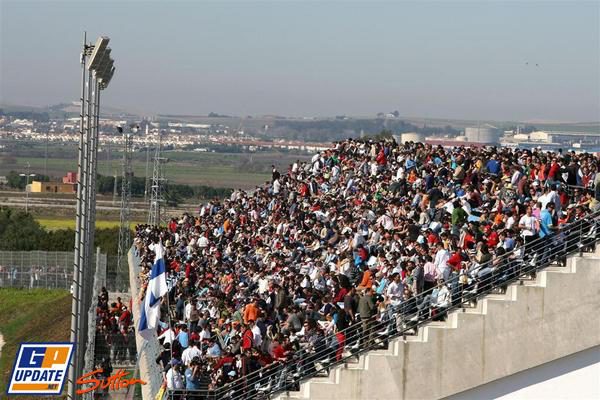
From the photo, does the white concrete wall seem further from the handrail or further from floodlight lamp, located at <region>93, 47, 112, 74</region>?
floodlight lamp, located at <region>93, 47, 112, 74</region>

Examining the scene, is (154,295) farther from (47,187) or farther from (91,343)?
(47,187)

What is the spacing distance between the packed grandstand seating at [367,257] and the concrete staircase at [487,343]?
39 cm

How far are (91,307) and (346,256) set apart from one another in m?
15.4

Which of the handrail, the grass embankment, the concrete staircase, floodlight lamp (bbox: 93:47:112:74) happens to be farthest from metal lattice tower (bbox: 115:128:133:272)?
the concrete staircase

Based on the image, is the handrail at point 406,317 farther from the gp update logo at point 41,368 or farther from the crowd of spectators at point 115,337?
the crowd of spectators at point 115,337

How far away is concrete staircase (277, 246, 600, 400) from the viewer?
71.4ft

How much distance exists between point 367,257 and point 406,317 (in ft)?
12.6

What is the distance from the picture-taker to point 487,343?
72.8ft

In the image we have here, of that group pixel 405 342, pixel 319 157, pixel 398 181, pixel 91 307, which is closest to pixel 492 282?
pixel 405 342

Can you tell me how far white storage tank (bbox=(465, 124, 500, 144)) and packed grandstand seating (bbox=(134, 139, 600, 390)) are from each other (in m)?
43.9

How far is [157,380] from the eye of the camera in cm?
2608

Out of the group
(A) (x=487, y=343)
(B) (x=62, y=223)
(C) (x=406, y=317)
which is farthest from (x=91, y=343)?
(B) (x=62, y=223)

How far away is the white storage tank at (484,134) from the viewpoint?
80875mm

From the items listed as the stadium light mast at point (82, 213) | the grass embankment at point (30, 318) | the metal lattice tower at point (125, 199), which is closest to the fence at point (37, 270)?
the grass embankment at point (30, 318)
